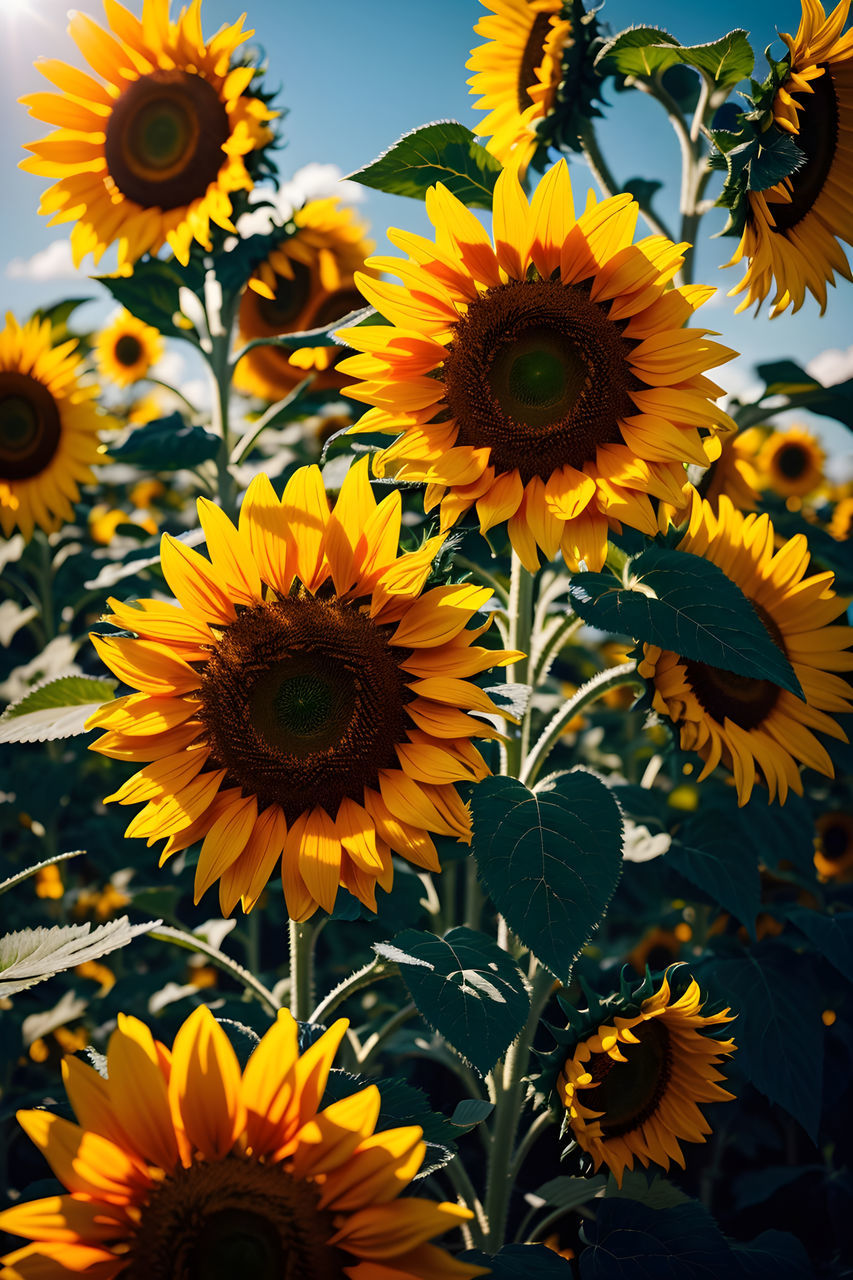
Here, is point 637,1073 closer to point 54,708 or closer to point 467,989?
point 467,989

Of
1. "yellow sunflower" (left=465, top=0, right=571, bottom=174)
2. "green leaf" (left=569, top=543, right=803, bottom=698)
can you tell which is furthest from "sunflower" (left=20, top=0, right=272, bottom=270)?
"green leaf" (left=569, top=543, right=803, bottom=698)

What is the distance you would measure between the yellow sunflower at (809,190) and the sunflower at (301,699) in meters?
0.83

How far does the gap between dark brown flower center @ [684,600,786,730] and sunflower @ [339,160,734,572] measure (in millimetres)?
357

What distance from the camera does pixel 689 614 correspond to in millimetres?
1271

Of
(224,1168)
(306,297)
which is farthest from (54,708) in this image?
(306,297)

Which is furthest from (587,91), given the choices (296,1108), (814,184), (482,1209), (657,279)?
(482,1209)

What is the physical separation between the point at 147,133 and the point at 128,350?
260 cm

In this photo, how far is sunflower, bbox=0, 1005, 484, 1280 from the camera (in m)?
0.93

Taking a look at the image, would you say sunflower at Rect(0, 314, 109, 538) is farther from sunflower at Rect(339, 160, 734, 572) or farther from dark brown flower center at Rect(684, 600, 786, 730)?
dark brown flower center at Rect(684, 600, 786, 730)

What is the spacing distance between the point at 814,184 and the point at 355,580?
1.13 meters

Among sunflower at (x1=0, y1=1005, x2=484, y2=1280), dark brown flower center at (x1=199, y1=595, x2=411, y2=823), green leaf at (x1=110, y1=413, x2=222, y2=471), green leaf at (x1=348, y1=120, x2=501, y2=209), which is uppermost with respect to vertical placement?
green leaf at (x1=348, y1=120, x2=501, y2=209)

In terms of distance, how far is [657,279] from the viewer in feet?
4.25

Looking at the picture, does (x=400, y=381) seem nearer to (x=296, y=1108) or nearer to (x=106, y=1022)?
(x=296, y=1108)

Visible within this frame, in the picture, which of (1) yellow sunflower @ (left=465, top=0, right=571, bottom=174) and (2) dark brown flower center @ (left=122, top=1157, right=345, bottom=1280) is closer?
(2) dark brown flower center @ (left=122, top=1157, right=345, bottom=1280)
